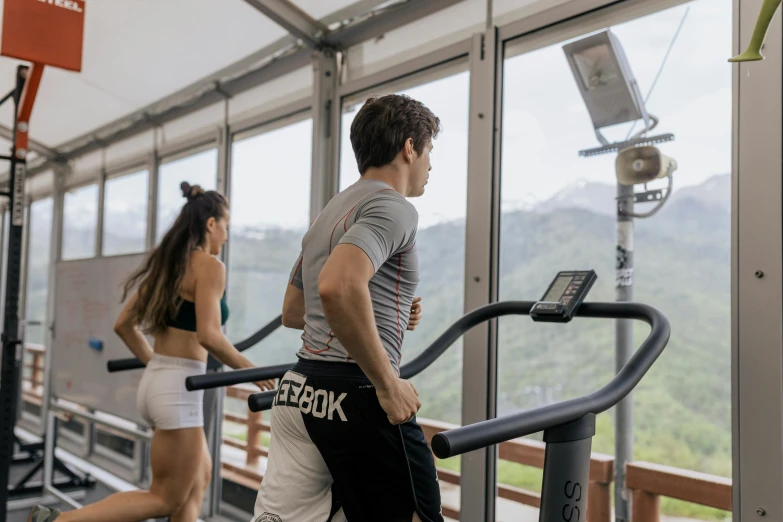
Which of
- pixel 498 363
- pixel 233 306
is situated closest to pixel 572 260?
pixel 498 363

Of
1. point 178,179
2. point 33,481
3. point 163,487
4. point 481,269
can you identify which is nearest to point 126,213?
point 178,179

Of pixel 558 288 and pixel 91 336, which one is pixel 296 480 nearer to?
pixel 558 288

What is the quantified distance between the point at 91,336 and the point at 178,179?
1.17 meters

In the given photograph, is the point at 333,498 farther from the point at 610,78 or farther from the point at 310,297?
the point at 610,78

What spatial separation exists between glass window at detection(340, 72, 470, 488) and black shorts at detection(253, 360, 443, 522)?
130 centimetres

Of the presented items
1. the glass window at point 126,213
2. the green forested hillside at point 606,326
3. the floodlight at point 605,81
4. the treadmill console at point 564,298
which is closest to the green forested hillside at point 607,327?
the green forested hillside at point 606,326

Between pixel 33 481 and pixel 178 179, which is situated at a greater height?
pixel 178 179

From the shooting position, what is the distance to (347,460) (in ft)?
4.62

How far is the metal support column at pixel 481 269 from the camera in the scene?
2.54 meters

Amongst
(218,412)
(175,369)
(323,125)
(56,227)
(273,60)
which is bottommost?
(218,412)

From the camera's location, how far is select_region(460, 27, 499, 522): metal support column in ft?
8.32

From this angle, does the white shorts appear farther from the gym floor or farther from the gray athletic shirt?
the gym floor

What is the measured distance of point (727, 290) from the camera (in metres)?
1.93

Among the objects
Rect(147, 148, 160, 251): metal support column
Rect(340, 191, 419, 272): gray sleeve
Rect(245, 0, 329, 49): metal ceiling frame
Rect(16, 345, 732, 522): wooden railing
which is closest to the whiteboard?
Rect(147, 148, 160, 251): metal support column
